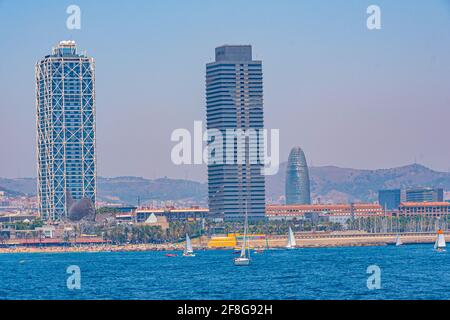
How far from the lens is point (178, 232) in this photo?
655ft

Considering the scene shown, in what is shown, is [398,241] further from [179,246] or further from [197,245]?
[179,246]

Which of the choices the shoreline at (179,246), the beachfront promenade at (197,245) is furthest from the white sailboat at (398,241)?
the beachfront promenade at (197,245)

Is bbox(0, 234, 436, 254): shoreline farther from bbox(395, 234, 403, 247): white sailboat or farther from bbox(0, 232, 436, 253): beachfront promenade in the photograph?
bbox(395, 234, 403, 247): white sailboat

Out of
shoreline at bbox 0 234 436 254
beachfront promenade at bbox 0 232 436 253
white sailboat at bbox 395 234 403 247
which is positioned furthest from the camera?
white sailboat at bbox 395 234 403 247

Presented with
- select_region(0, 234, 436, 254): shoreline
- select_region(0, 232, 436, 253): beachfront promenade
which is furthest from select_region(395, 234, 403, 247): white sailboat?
select_region(0, 232, 436, 253): beachfront promenade

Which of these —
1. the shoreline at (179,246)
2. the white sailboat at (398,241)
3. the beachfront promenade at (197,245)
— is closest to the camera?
the shoreline at (179,246)

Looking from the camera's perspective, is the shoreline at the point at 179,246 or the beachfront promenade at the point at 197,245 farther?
the beachfront promenade at the point at 197,245

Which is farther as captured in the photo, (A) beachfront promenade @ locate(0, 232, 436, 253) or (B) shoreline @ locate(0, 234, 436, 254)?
(A) beachfront promenade @ locate(0, 232, 436, 253)

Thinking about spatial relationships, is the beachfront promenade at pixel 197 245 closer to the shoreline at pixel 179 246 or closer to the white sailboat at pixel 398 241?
the shoreline at pixel 179 246

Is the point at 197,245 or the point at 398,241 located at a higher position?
the point at 398,241

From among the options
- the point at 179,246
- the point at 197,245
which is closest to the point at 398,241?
the point at 197,245
